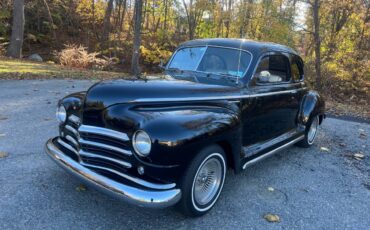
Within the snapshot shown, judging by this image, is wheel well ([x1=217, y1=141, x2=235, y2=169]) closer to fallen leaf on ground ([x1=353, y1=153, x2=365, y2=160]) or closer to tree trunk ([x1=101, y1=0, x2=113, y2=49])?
fallen leaf on ground ([x1=353, y1=153, x2=365, y2=160])

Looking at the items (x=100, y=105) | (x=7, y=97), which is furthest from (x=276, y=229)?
(x=7, y=97)

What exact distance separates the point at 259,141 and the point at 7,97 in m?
6.57

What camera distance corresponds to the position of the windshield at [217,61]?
14.3ft

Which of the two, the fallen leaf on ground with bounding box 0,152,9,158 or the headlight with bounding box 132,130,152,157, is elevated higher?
the headlight with bounding box 132,130,152,157

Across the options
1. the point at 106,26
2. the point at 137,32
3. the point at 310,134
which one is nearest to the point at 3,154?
the point at 310,134

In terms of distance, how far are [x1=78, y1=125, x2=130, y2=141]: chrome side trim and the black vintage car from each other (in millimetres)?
10

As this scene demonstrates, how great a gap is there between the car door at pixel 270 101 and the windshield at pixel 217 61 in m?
0.22

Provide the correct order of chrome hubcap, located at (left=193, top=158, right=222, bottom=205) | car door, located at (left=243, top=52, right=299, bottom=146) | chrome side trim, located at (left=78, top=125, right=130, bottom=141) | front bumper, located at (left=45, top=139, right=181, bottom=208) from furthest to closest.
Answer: car door, located at (left=243, top=52, right=299, bottom=146), chrome hubcap, located at (left=193, top=158, right=222, bottom=205), chrome side trim, located at (left=78, top=125, right=130, bottom=141), front bumper, located at (left=45, top=139, right=181, bottom=208)

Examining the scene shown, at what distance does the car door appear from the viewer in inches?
165

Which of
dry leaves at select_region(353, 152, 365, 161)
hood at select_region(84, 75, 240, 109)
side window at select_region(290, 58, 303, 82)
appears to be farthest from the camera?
dry leaves at select_region(353, 152, 365, 161)

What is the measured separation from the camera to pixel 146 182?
9.63ft

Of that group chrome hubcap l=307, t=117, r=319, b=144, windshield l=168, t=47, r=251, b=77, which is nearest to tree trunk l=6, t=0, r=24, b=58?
windshield l=168, t=47, r=251, b=77

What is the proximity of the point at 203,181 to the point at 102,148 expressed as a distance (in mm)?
1133

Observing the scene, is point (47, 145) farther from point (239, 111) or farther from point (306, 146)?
point (306, 146)
